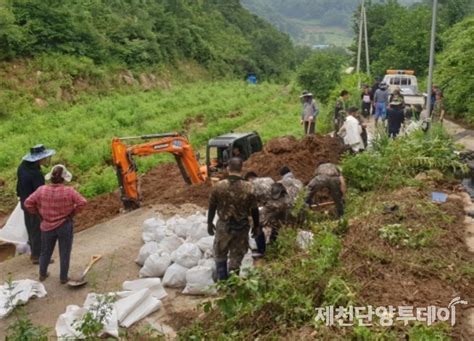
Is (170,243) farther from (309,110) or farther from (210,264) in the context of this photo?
(309,110)

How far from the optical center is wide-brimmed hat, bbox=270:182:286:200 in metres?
8.39

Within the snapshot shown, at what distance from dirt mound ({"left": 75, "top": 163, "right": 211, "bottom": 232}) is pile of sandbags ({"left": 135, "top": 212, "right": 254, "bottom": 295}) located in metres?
2.13

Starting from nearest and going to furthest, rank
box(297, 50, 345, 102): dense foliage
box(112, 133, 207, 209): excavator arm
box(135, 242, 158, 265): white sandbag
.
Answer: box(135, 242, 158, 265): white sandbag
box(112, 133, 207, 209): excavator arm
box(297, 50, 345, 102): dense foliage

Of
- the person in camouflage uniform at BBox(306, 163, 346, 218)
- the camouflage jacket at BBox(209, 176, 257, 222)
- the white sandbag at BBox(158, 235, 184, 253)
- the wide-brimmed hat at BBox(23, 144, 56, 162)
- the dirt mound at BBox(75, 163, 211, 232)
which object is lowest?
the dirt mound at BBox(75, 163, 211, 232)

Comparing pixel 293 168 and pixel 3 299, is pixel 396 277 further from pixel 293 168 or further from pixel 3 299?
pixel 293 168

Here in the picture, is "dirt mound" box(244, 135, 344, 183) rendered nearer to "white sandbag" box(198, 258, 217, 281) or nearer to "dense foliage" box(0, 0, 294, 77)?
"white sandbag" box(198, 258, 217, 281)

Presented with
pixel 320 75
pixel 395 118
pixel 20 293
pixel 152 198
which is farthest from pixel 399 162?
pixel 320 75

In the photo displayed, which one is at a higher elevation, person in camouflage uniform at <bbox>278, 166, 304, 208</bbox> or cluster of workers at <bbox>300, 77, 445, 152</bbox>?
cluster of workers at <bbox>300, 77, 445, 152</bbox>

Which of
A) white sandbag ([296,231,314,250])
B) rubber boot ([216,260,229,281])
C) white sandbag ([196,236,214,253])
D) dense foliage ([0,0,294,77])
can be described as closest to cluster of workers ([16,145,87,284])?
white sandbag ([196,236,214,253])

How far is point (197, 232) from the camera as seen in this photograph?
8.86 metres

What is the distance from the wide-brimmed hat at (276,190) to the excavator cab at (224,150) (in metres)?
4.32

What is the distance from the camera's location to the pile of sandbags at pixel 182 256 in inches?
298

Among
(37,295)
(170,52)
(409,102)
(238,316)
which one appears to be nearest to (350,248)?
(238,316)

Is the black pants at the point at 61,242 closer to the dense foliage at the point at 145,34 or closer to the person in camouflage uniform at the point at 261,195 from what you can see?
the person in camouflage uniform at the point at 261,195
